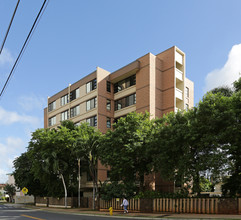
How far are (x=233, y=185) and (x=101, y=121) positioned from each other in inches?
903

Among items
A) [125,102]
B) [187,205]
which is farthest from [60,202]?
[187,205]

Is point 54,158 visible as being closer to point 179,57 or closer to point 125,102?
point 125,102

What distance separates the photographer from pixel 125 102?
42.5 metres

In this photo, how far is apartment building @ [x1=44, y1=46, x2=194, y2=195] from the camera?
38344 mm

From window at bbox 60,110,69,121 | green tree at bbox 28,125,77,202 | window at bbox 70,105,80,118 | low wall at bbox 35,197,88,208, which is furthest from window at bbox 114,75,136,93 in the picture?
low wall at bbox 35,197,88,208

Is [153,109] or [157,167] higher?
[153,109]

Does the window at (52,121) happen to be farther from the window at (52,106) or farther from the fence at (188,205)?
the fence at (188,205)

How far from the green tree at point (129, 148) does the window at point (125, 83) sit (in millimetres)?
11370

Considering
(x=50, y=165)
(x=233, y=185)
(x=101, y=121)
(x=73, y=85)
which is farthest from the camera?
(x=73, y=85)

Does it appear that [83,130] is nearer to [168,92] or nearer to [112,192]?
[112,192]

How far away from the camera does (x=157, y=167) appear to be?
1067 inches

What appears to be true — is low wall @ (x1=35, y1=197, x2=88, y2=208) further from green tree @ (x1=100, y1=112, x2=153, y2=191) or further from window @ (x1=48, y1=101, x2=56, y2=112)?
window @ (x1=48, y1=101, x2=56, y2=112)

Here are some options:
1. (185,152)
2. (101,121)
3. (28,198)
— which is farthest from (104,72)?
(28,198)

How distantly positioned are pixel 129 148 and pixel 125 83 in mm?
17046
